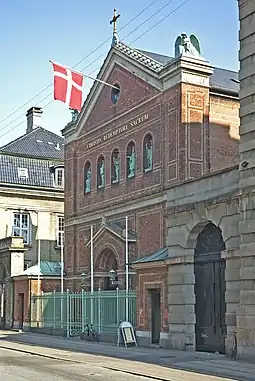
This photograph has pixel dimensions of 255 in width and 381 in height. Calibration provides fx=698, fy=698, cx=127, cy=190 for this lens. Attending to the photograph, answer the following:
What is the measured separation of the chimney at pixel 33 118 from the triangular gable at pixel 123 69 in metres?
18.7

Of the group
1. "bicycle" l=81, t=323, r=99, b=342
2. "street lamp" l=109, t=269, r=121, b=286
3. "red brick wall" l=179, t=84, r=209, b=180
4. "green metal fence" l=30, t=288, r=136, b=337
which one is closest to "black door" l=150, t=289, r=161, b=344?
"green metal fence" l=30, t=288, r=136, b=337

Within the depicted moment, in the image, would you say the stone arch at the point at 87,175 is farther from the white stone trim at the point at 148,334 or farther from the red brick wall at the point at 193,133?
the white stone trim at the point at 148,334

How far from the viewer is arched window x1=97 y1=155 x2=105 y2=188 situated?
3916 centimetres

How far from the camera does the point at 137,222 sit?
34.7 m

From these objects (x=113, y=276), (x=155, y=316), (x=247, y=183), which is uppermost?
(x=247, y=183)

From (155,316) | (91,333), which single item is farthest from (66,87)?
(91,333)

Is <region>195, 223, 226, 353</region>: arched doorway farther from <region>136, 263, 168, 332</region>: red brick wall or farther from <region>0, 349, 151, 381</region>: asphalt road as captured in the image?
<region>0, 349, 151, 381</region>: asphalt road

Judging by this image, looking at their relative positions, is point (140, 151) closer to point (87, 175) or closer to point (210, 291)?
point (87, 175)

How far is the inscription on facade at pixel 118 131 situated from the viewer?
115 ft

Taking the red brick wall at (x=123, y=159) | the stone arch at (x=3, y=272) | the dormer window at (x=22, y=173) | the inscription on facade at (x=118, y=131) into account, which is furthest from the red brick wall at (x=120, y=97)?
the dormer window at (x=22, y=173)

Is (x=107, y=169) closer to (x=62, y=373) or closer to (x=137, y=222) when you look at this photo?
(x=137, y=222)

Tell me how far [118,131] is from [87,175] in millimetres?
4896

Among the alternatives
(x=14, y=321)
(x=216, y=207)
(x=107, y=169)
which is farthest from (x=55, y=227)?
(x=216, y=207)

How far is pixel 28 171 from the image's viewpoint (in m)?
52.8
